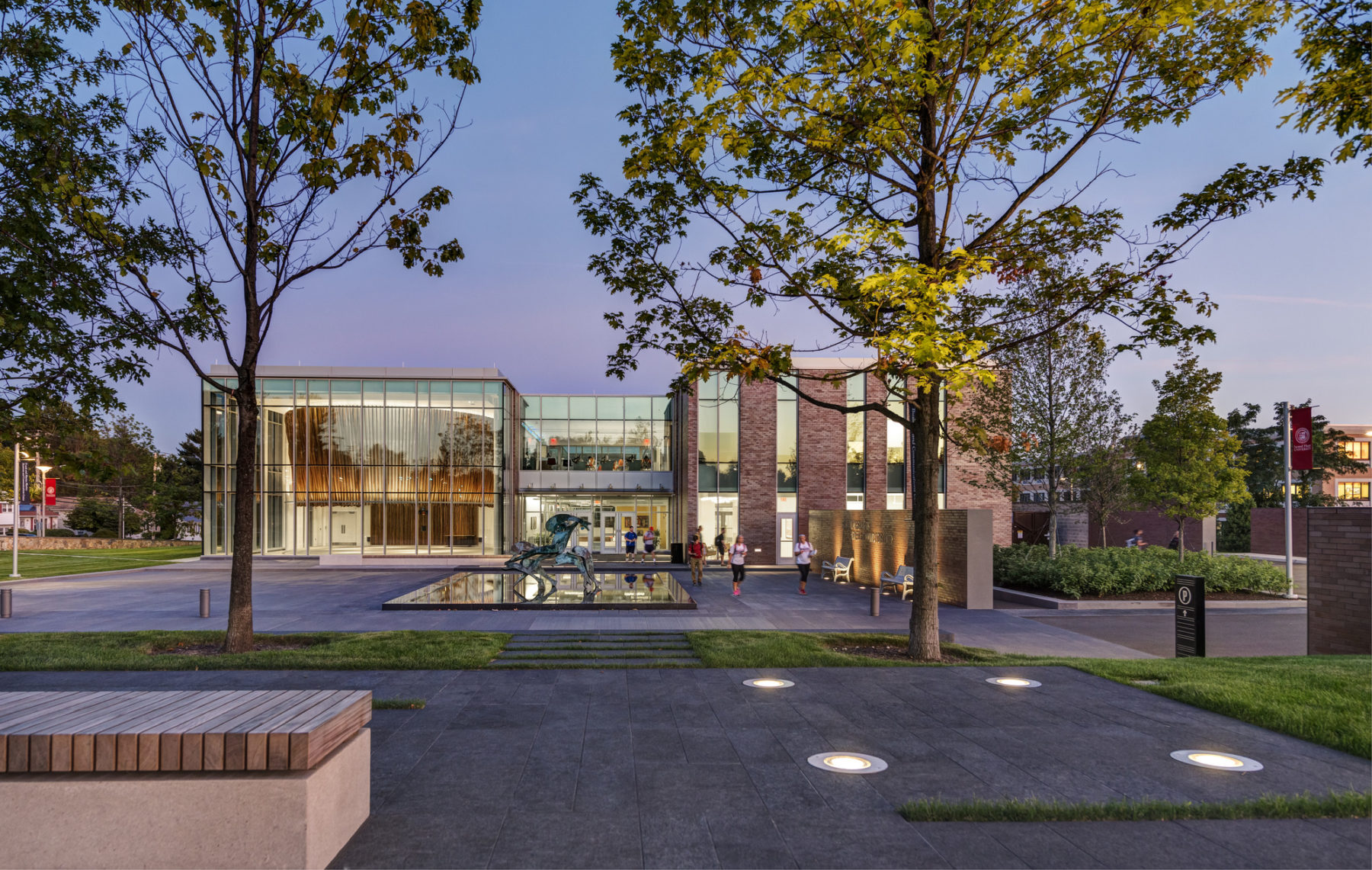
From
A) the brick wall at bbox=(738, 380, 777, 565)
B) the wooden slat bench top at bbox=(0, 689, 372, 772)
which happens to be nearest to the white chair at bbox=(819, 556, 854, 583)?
the brick wall at bbox=(738, 380, 777, 565)

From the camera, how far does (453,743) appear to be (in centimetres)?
628

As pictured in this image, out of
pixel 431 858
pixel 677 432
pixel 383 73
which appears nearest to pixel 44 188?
pixel 383 73

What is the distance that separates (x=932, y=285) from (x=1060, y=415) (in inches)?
676

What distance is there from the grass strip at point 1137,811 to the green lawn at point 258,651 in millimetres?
6776

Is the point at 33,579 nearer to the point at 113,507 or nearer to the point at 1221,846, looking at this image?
the point at 1221,846

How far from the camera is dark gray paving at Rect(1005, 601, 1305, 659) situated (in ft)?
44.8

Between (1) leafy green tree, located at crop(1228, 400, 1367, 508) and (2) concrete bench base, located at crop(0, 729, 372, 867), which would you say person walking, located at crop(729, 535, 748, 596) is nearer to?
(2) concrete bench base, located at crop(0, 729, 372, 867)

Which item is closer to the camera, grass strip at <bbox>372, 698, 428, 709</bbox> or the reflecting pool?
grass strip at <bbox>372, 698, 428, 709</bbox>

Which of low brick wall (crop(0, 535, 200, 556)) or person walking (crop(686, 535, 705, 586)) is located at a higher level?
person walking (crop(686, 535, 705, 586))

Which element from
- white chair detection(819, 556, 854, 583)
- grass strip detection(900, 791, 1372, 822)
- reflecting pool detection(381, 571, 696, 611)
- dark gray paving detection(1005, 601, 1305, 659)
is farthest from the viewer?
white chair detection(819, 556, 854, 583)

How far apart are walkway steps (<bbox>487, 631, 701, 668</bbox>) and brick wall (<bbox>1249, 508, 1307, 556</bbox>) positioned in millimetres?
44979

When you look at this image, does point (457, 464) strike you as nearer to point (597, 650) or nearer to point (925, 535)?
point (597, 650)

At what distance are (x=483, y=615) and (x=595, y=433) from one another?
87.6 ft

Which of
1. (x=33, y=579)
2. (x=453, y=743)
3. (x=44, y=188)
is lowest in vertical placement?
(x=33, y=579)
